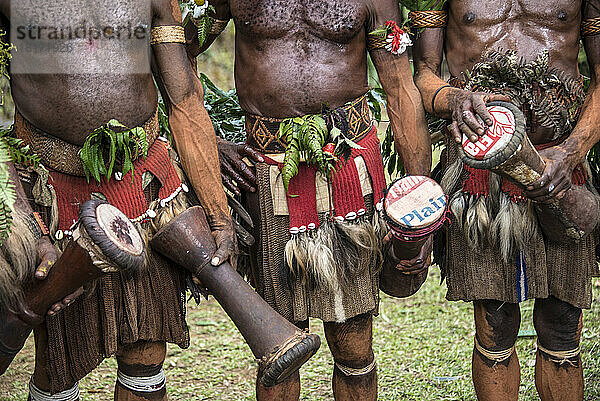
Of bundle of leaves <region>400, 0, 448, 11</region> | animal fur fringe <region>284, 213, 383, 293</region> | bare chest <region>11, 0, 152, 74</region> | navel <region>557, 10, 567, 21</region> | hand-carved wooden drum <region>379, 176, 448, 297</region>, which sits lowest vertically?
animal fur fringe <region>284, 213, 383, 293</region>

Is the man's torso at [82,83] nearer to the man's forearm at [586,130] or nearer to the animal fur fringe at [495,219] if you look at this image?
the animal fur fringe at [495,219]

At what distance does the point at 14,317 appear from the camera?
2549 millimetres

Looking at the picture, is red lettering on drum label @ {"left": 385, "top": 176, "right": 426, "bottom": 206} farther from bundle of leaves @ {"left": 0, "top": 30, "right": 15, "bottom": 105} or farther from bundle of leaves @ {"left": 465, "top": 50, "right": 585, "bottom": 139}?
bundle of leaves @ {"left": 0, "top": 30, "right": 15, "bottom": 105}

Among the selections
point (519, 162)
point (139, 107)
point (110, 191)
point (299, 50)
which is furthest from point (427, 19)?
point (110, 191)

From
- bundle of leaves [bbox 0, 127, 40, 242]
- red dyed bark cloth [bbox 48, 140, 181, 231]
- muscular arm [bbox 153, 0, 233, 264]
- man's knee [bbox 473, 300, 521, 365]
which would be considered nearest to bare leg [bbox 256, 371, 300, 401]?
muscular arm [bbox 153, 0, 233, 264]

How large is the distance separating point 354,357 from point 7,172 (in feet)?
5.40

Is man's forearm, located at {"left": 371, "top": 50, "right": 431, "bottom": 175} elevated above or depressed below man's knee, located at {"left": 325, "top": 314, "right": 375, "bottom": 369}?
above

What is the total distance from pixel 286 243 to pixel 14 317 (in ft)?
3.71

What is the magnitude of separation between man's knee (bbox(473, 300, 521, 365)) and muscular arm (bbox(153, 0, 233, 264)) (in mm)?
1222

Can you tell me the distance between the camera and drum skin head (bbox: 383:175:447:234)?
2779mm

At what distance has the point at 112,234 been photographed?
2.38 m

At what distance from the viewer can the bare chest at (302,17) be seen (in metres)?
3.16

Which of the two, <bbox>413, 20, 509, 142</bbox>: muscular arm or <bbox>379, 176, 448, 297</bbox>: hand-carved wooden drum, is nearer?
<bbox>379, 176, 448, 297</bbox>: hand-carved wooden drum

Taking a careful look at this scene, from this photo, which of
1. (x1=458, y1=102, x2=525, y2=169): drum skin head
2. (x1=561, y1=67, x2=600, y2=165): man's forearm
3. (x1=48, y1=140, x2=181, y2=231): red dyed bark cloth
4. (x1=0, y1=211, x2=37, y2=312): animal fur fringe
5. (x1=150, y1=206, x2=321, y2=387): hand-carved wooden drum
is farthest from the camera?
(x1=561, y1=67, x2=600, y2=165): man's forearm
